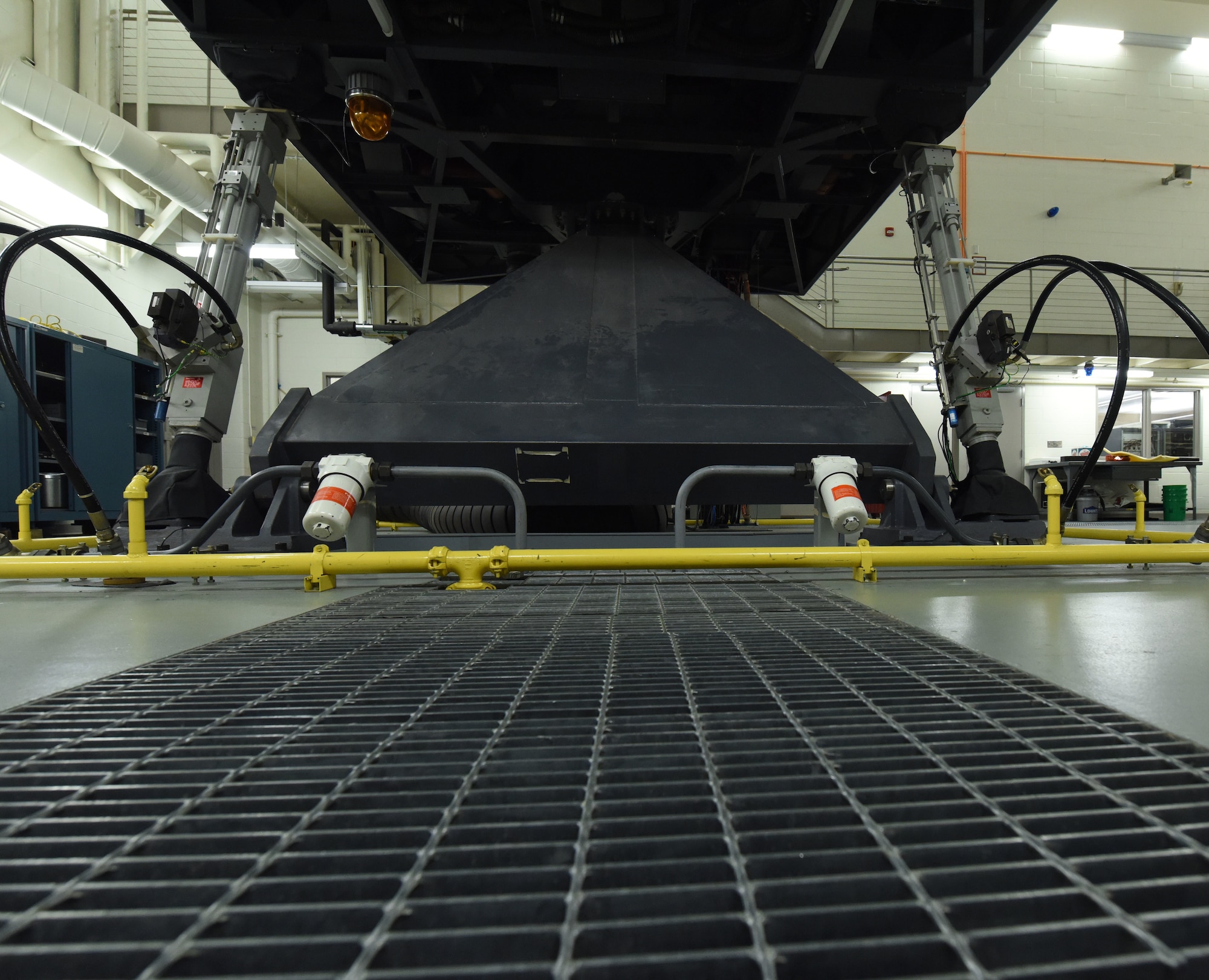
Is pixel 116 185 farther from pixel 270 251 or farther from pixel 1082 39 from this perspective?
pixel 1082 39

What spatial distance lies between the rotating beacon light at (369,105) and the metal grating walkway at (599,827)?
2.85 meters

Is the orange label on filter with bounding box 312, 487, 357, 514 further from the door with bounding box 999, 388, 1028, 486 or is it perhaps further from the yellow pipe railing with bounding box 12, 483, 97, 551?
the door with bounding box 999, 388, 1028, 486

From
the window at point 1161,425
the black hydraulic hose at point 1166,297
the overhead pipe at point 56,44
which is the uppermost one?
the overhead pipe at point 56,44

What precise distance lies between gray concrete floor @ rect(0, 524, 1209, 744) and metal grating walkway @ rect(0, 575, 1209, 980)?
0.18 m

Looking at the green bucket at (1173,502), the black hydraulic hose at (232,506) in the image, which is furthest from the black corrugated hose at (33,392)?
the green bucket at (1173,502)

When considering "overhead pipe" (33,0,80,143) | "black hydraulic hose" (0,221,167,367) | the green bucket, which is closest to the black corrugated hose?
"black hydraulic hose" (0,221,167,367)

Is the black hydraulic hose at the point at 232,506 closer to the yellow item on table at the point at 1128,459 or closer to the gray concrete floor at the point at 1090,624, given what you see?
the gray concrete floor at the point at 1090,624

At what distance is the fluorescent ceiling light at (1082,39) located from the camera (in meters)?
10.9

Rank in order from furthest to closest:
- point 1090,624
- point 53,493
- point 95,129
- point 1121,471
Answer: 1. point 1121,471
2. point 95,129
3. point 53,493
4. point 1090,624

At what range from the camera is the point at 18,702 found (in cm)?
108

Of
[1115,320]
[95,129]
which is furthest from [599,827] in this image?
[95,129]

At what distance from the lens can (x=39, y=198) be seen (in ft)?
22.1

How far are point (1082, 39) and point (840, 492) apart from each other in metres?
14.1

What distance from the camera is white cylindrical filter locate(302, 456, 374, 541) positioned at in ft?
6.52
